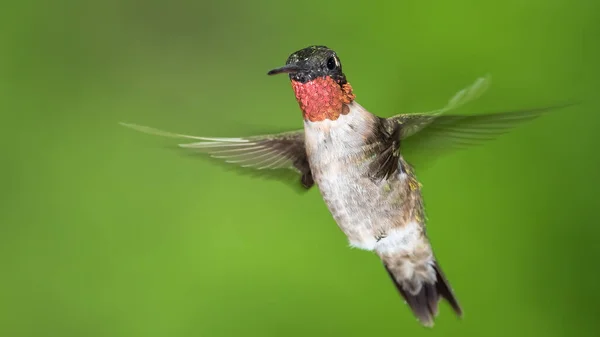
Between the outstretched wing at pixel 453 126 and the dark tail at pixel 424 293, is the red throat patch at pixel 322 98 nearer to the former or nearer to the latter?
the outstretched wing at pixel 453 126

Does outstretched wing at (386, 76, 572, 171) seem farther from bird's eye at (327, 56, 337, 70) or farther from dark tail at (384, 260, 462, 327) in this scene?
dark tail at (384, 260, 462, 327)

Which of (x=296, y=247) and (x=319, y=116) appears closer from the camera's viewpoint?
(x=319, y=116)

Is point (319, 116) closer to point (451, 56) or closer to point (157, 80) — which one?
point (451, 56)

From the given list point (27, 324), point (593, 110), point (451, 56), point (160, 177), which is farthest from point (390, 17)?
point (27, 324)

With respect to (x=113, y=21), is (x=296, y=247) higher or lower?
lower

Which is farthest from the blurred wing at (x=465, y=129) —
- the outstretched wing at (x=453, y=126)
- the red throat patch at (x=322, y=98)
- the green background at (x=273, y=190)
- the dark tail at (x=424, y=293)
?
the green background at (x=273, y=190)

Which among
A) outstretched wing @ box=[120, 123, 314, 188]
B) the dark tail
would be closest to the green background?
the dark tail

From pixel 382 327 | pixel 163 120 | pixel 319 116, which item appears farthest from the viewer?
pixel 163 120
